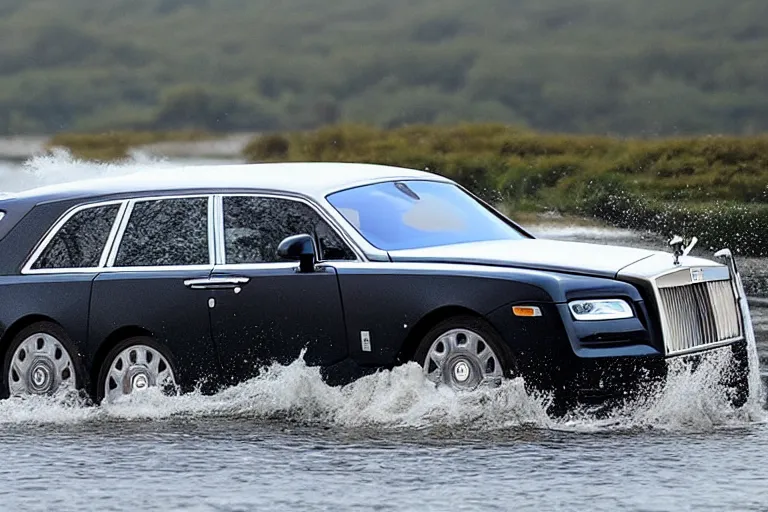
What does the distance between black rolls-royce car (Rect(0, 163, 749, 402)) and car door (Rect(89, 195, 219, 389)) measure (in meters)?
0.01

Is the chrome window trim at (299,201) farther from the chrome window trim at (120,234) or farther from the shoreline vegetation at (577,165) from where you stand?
the shoreline vegetation at (577,165)

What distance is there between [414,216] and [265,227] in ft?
2.85

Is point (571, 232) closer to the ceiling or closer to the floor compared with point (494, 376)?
closer to the ceiling

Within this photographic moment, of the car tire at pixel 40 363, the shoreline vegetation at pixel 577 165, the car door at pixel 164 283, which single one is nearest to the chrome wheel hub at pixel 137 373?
the car door at pixel 164 283

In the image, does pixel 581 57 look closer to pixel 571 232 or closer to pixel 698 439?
pixel 571 232

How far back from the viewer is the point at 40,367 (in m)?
11.7

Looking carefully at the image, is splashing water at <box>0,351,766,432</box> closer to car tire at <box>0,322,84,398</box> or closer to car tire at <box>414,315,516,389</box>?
car tire at <box>414,315,516,389</box>

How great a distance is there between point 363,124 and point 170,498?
50331 millimetres

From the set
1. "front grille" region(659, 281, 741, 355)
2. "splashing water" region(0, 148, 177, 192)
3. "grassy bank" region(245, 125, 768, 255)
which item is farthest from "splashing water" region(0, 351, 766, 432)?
"splashing water" region(0, 148, 177, 192)

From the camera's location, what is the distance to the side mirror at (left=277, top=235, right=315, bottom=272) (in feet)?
34.8

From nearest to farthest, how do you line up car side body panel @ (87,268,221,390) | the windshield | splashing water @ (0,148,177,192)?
1. the windshield
2. car side body panel @ (87,268,221,390)
3. splashing water @ (0,148,177,192)

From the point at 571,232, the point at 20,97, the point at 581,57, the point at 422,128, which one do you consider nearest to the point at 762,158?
the point at 571,232

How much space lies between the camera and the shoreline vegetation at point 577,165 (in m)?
37.2

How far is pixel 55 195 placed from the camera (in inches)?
483
